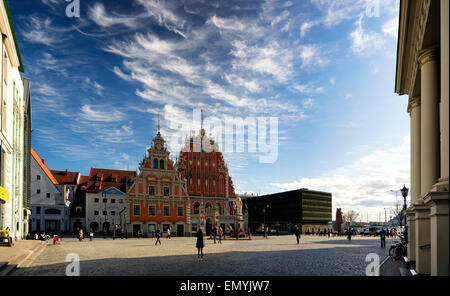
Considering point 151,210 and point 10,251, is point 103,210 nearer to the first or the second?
point 151,210

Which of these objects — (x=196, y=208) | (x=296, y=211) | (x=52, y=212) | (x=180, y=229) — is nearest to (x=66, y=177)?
(x=52, y=212)

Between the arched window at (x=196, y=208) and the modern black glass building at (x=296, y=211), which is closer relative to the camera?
the arched window at (x=196, y=208)

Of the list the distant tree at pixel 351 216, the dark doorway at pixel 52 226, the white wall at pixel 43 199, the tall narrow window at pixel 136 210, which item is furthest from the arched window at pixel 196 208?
the distant tree at pixel 351 216

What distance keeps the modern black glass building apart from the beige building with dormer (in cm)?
7156

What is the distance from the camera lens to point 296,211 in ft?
291

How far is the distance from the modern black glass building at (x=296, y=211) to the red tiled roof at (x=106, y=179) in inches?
1269

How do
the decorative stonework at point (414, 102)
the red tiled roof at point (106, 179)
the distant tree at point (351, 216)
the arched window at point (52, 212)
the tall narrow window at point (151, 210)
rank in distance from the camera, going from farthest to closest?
the distant tree at point (351, 216) < the red tiled roof at point (106, 179) < the arched window at point (52, 212) < the tall narrow window at point (151, 210) < the decorative stonework at point (414, 102)

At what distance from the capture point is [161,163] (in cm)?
5759

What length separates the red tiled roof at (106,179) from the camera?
6932 centimetres

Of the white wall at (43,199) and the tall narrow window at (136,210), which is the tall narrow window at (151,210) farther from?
the white wall at (43,199)

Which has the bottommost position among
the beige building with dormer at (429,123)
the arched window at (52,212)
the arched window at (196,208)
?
the arched window at (52,212)

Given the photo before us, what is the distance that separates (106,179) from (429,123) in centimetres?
6975

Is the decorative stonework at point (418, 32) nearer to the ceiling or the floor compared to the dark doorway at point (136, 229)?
nearer to the ceiling
